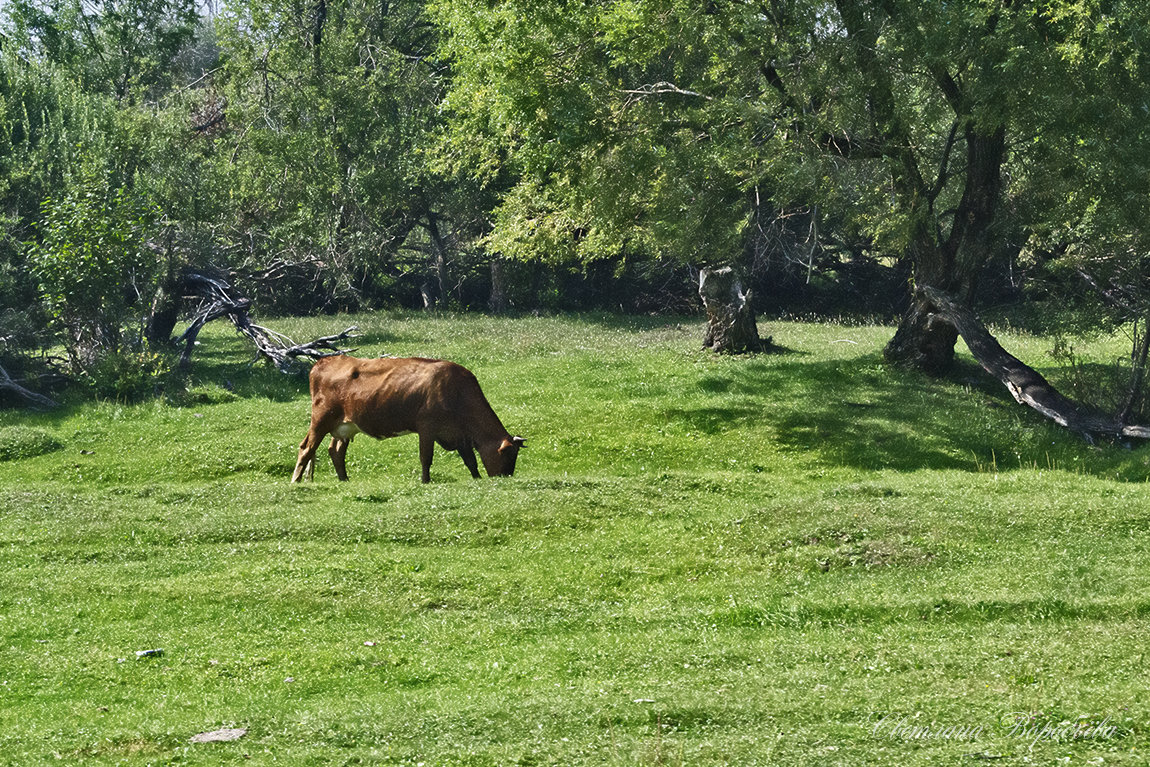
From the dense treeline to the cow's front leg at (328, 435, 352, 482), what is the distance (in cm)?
932

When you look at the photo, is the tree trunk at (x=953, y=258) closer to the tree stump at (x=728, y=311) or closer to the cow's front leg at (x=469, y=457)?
the tree stump at (x=728, y=311)

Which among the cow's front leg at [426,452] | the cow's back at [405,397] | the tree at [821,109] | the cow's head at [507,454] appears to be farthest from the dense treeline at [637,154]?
the cow's front leg at [426,452]

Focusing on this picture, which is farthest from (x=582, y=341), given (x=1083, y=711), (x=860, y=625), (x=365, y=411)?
(x=1083, y=711)

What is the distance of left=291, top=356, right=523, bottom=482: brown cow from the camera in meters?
22.3

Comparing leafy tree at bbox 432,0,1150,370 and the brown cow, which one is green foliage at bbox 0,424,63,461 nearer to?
the brown cow

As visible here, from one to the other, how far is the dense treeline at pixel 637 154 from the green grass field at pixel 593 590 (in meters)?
4.39

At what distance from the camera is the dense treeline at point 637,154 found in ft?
83.0

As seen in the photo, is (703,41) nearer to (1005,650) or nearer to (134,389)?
(134,389)

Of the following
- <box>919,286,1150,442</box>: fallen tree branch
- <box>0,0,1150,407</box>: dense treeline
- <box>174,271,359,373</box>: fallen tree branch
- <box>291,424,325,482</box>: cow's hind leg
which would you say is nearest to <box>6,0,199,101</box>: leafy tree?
<box>0,0,1150,407</box>: dense treeline

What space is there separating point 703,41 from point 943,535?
1487 cm

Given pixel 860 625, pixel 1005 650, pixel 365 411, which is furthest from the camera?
pixel 365 411

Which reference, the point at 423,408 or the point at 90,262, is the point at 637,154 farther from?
the point at 90,262

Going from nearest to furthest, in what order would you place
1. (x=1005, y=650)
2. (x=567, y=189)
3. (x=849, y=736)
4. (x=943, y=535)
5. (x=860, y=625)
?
1. (x=849, y=736)
2. (x=1005, y=650)
3. (x=860, y=625)
4. (x=943, y=535)
5. (x=567, y=189)

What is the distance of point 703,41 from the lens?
28.3 metres
